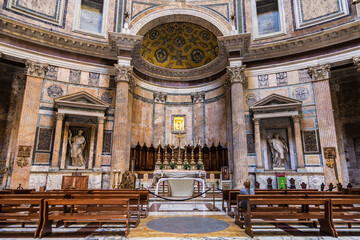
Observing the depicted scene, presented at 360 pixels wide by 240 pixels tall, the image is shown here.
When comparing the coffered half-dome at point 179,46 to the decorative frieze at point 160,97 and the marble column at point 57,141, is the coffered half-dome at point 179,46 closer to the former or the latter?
the decorative frieze at point 160,97

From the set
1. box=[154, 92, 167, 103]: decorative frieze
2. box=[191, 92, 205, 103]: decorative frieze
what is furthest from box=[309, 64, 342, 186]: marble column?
box=[154, 92, 167, 103]: decorative frieze

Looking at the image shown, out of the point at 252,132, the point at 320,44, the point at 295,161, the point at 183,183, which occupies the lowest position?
the point at 183,183

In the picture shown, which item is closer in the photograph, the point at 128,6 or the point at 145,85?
the point at 128,6

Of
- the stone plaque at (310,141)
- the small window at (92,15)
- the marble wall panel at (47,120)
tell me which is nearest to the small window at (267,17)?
the stone plaque at (310,141)

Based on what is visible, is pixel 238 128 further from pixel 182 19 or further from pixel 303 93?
pixel 182 19

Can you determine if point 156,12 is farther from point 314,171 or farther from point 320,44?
point 314,171

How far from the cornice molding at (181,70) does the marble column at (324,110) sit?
20.0ft

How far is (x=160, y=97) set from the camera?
19719mm

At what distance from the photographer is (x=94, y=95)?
620 inches

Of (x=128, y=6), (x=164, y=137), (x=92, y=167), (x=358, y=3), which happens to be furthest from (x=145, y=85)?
(x=358, y=3)

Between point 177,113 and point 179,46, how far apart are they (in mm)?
5726

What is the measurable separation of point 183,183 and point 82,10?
14357mm

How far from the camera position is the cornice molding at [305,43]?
14008 millimetres

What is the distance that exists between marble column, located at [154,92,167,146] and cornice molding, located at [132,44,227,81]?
67.1 inches
